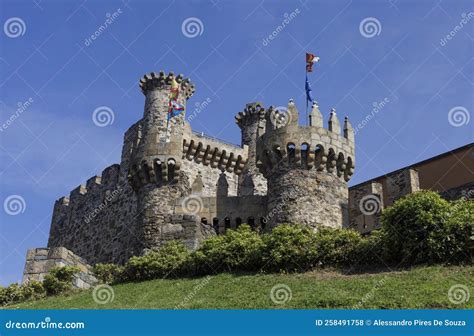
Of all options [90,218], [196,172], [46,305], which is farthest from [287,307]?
[90,218]

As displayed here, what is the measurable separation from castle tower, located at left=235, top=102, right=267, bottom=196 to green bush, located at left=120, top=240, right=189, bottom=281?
15.0m

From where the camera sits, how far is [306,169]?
28.6m

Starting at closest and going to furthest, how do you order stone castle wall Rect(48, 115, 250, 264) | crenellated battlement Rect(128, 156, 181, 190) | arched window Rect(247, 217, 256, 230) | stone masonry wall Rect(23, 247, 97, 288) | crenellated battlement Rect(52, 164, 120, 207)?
stone masonry wall Rect(23, 247, 97, 288), crenellated battlement Rect(128, 156, 181, 190), arched window Rect(247, 217, 256, 230), stone castle wall Rect(48, 115, 250, 264), crenellated battlement Rect(52, 164, 120, 207)

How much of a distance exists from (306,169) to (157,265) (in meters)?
7.62

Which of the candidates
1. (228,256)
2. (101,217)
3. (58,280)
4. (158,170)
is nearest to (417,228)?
(228,256)

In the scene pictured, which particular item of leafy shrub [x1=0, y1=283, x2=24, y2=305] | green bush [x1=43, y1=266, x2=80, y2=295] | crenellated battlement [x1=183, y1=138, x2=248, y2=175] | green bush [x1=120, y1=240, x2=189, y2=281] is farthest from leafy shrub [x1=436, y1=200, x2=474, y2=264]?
crenellated battlement [x1=183, y1=138, x2=248, y2=175]

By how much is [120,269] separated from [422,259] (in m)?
10.8

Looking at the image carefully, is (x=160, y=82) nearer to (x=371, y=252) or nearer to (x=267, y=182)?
(x=267, y=182)

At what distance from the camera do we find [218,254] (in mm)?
23359

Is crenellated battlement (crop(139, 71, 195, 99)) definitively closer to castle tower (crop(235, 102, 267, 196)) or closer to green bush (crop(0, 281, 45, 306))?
castle tower (crop(235, 102, 267, 196))

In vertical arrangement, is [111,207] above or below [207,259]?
above

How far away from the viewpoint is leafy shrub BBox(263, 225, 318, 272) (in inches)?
866

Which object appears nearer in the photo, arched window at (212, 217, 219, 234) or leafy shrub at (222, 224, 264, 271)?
leafy shrub at (222, 224, 264, 271)

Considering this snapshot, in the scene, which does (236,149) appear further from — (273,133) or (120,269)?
(120,269)
